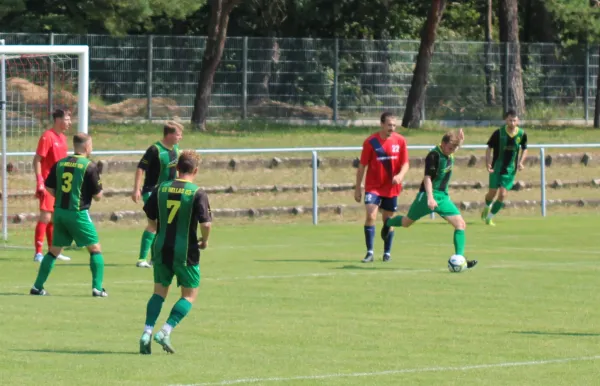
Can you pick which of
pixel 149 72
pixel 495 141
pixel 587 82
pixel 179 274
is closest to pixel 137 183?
pixel 179 274

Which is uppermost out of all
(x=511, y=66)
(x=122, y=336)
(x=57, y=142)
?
(x=511, y=66)

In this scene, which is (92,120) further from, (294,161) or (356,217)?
(356,217)

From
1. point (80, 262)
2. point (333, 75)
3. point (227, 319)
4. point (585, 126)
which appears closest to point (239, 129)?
point (333, 75)

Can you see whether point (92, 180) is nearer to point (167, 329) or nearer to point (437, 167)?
point (167, 329)

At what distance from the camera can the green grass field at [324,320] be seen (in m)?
10.2

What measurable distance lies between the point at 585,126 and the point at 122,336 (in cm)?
3091

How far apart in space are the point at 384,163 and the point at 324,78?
1758cm

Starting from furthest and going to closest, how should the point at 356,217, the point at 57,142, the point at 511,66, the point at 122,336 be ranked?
1. the point at 511,66
2. the point at 356,217
3. the point at 57,142
4. the point at 122,336

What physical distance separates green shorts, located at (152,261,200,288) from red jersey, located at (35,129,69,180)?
7.20m


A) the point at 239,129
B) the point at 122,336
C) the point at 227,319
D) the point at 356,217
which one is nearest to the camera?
Answer: the point at 122,336

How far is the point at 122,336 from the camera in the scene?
11891 mm

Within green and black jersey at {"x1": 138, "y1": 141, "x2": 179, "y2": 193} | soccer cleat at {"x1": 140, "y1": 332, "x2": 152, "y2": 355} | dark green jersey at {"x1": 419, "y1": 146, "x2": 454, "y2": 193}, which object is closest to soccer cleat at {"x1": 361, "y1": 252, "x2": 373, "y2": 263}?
dark green jersey at {"x1": 419, "y1": 146, "x2": 454, "y2": 193}

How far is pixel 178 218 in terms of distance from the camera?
36.4ft

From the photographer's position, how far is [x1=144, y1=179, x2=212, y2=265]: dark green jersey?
11.1m
